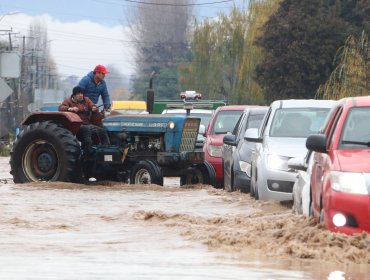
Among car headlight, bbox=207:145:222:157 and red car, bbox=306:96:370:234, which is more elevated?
red car, bbox=306:96:370:234

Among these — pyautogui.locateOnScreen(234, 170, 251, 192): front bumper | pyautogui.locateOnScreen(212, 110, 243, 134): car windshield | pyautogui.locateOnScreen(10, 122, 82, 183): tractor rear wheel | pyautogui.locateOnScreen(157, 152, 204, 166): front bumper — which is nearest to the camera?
pyautogui.locateOnScreen(234, 170, 251, 192): front bumper

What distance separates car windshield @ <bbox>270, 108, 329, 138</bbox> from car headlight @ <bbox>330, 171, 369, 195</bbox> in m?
6.91

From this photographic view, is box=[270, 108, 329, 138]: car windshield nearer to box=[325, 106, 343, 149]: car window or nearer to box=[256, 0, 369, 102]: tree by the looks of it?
box=[325, 106, 343, 149]: car window

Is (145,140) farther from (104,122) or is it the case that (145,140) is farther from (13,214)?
(13,214)

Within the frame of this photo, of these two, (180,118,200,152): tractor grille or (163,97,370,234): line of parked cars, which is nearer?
(163,97,370,234): line of parked cars

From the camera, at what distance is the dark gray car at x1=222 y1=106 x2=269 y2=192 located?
20109 millimetres

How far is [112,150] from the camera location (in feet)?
71.8

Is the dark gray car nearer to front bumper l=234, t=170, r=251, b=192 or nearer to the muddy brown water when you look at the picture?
front bumper l=234, t=170, r=251, b=192

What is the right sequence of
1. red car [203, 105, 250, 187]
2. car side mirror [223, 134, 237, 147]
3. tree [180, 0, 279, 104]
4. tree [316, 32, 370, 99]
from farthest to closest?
1. tree [180, 0, 279, 104]
2. tree [316, 32, 370, 99]
3. red car [203, 105, 250, 187]
4. car side mirror [223, 134, 237, 147]

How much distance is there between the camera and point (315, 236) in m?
11.1

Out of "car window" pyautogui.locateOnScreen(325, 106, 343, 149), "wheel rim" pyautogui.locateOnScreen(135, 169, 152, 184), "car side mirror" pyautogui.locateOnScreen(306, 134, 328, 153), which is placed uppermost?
"car window" pyautogui.locateOnScreen(325, 106, 343, 149)

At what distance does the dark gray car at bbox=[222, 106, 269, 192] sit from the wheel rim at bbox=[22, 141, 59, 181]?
2944 millimetres

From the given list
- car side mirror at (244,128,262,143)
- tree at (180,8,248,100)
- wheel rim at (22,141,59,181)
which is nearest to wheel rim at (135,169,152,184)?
wheel rim at (22,141,59,181)

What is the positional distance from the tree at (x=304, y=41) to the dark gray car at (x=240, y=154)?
37.9 meters
